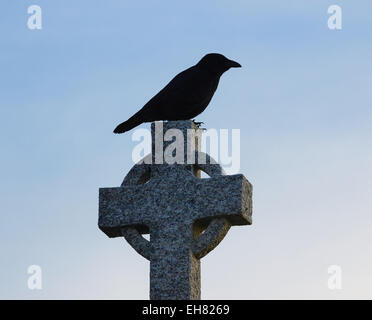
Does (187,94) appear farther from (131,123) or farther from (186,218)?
(186,218)

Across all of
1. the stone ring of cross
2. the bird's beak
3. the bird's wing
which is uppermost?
the bird's beak

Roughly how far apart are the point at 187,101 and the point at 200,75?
0.44 meters

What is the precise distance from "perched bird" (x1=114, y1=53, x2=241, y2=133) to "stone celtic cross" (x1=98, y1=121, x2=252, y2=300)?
0.31m

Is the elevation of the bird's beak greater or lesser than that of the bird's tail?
greater

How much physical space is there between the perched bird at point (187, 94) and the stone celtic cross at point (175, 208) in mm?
311

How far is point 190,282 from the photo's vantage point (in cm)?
888

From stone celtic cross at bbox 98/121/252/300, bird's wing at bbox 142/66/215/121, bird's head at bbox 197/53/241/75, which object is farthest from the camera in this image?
bird's head at bbox 197/53/241/75

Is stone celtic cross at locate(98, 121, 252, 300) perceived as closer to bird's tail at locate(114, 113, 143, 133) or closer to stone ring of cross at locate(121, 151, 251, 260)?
stone ring of cross at locate(121, 151, 251, 260)

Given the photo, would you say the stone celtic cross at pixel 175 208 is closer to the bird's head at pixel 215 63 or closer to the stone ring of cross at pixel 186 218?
the stone ring of cross at pixel 186 218

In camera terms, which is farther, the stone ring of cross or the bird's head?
the bird's head

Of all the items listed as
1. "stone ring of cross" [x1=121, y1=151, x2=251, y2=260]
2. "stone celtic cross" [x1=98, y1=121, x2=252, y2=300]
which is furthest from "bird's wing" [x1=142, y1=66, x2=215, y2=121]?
"stone ring of cross" [x1=121, y1=151, x2=251, y2=260]

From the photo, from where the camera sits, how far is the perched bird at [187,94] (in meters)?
9.77

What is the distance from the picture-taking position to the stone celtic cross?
29.4 ft
